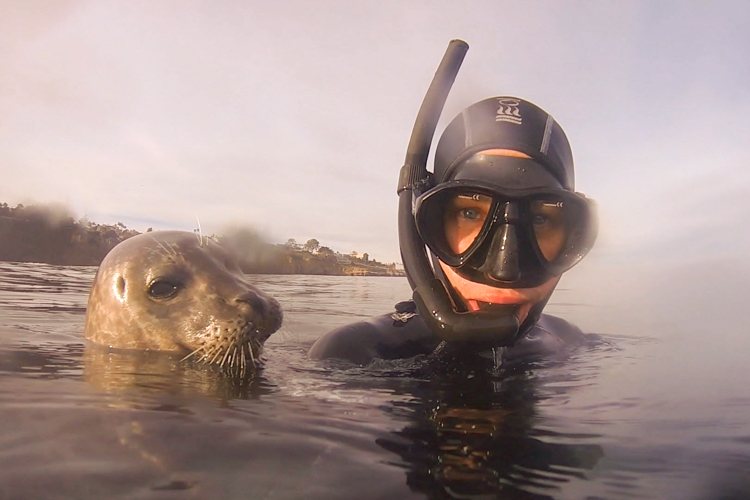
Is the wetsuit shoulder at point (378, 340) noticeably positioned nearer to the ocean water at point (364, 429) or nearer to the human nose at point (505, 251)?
the ocean water at point (364, 429)

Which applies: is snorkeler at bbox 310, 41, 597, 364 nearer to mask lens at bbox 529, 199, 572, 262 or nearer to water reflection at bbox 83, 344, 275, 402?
mask lens at bbox 529, 199, 572, 262

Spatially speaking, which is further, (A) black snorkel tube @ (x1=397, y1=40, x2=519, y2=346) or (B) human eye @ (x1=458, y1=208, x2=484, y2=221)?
(B) human eye @ (x1=458, y1=208, x2=484, y2=221)

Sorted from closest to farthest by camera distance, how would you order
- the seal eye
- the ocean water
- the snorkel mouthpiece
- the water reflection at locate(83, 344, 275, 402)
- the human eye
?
the ocean water
the water reflection at locate(83, 344, 275, 402)
the snorkel mouthpiece
the human eye
the seal eye

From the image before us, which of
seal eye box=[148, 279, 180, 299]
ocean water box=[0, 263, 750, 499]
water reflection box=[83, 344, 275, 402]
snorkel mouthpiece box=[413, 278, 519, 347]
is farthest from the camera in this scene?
seal eye box=[148, 279, 180, 299]

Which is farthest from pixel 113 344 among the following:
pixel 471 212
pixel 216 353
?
pixel 471 212

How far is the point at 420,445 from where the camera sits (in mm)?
1660

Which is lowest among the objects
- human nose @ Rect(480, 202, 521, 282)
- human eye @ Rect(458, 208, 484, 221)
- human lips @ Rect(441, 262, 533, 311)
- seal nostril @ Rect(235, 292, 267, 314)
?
seal nostril @ Rect(235, 292, 267, 314)

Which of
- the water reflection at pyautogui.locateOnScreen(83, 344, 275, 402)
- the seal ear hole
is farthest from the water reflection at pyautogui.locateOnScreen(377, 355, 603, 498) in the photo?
the seal ear hole

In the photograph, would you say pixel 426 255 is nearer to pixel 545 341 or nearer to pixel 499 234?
pixel 499 234

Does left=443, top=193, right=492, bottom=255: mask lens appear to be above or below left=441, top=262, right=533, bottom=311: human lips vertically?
above

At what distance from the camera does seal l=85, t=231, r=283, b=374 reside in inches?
131

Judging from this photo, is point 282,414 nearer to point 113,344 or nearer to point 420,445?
point 420,445

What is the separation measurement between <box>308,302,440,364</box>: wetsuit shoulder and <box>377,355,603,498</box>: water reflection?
87cm

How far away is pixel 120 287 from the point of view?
3682 mm
